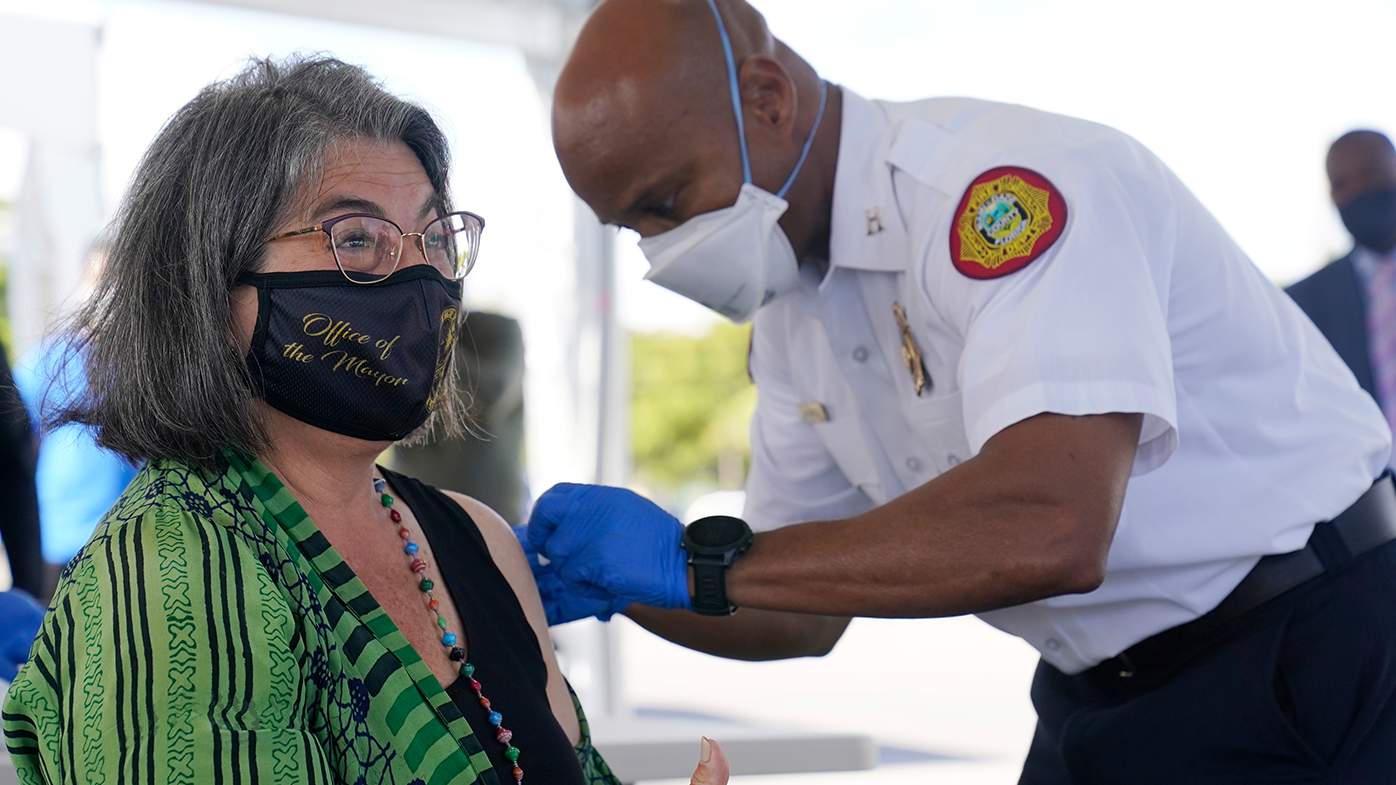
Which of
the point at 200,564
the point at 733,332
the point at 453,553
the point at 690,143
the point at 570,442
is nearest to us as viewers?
the point at 200,564

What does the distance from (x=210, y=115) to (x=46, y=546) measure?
2.39m

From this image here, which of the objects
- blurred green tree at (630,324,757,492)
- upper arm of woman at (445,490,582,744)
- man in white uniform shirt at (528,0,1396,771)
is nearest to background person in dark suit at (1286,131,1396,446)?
man in white uniform shirt at (528,0,1396,771)

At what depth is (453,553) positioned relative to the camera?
1.38 meters

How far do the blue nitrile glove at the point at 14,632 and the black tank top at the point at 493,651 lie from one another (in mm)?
673

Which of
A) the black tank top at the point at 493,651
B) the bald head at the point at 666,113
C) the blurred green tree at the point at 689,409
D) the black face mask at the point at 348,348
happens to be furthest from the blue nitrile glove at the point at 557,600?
the blurred green tree at the point at 689,409

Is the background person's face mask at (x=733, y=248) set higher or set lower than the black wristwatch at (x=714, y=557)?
higher

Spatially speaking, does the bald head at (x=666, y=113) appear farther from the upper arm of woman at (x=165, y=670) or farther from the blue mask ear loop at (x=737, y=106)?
the upper arm of woman at (x=165, y=670)

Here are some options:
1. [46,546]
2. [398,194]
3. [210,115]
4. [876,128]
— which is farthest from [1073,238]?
[46,546]

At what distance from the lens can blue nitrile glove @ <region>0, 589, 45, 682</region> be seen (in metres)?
1.63

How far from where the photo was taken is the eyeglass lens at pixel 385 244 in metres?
1.14

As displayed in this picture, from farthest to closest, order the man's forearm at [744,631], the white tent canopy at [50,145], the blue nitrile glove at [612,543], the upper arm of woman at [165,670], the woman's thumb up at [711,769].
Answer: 1. the white tent canopy at [50,145]
2. the man's forearm at [744,631]
3. the blue nitrile glove at [612,543]
4. the woman's thumb up at [711,769]
5. the upper arm of woman at [165,670]

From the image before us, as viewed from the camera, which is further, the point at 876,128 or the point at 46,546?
the point at 46,546

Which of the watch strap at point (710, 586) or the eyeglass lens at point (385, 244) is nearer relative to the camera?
the eyeglass lens at point (385, 244)

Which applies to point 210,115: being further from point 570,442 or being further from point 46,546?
point 570,442
